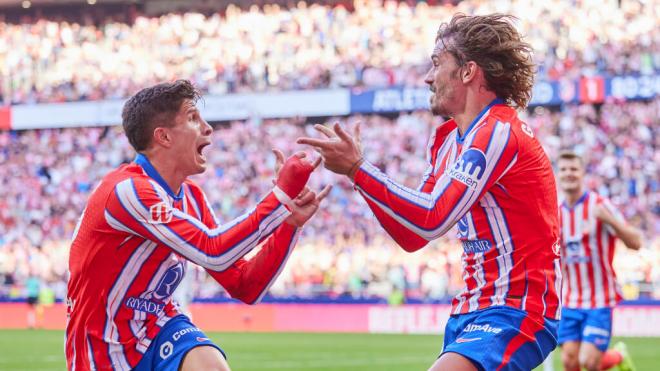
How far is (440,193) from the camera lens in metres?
5.06

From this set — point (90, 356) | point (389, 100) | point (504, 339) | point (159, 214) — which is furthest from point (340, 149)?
point (389, 100)

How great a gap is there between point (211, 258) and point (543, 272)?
156cm

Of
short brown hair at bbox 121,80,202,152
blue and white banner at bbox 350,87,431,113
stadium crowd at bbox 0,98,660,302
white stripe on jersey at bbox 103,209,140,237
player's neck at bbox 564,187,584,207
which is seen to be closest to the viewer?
white stripe on jersey at bbox 103,209,140,237

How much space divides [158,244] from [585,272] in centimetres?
641

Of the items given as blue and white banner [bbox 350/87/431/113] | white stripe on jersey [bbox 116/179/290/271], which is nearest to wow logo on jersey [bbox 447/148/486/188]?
white stripe on jersey [bbox 116/179/290/271]

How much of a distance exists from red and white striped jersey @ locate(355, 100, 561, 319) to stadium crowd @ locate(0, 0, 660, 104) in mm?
27373

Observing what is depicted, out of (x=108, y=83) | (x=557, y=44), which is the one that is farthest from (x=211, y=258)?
(x=108, y=83)

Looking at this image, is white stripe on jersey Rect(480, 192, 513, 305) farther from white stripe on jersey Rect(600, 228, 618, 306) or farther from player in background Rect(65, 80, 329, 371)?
white stripe on jersey Rect(600, 228, 618, 306)

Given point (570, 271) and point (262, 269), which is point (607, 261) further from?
point (262, 269)

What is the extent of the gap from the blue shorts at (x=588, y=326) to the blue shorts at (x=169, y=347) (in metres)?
6.09

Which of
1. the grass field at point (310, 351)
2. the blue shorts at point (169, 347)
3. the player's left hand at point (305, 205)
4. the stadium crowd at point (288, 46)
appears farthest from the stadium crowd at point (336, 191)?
the blue shorts at point (169, 347)

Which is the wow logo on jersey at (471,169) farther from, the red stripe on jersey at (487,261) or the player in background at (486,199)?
the red stripe on jersey at (487,261)

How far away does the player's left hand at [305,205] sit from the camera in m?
5.77

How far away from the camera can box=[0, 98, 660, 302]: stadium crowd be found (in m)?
27.4
